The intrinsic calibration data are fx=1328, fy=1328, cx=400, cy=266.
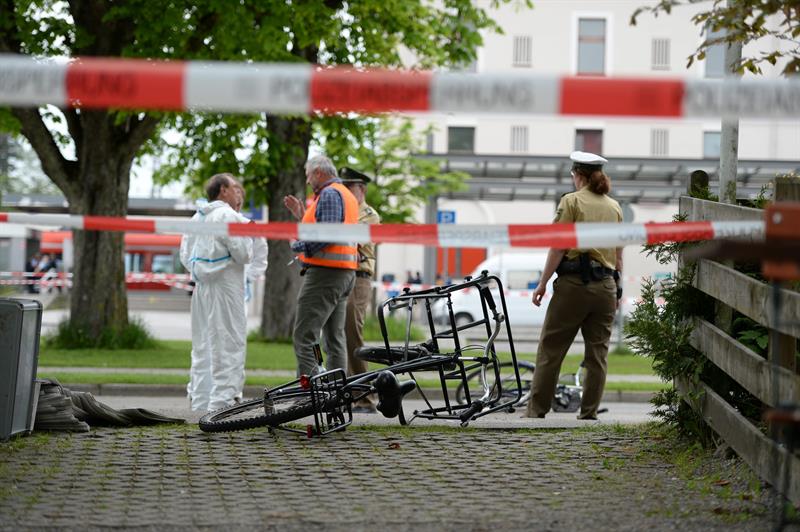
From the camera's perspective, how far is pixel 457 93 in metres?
4.77

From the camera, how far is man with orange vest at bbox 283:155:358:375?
365 inches

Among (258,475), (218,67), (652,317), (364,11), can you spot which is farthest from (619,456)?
(364,11)

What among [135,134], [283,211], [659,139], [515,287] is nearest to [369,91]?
[135,134]

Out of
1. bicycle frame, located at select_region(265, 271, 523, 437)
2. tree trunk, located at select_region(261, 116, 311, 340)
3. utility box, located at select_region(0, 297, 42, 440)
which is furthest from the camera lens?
tree trunk, located at select_region(261, 116, 311, 340)

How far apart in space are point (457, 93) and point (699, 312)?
307cm

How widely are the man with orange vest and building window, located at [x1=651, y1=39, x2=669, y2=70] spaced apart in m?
40.2

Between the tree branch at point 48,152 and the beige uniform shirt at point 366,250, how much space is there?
350 inches

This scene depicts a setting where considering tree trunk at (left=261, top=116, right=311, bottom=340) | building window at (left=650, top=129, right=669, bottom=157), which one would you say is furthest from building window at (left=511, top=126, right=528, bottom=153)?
tree trunk at (left=261, top=116, right=311, bottom=340)

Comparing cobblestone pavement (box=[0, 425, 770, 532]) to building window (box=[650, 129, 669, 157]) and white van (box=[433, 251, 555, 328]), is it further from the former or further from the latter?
building window (box=[650, 129, 669, 157])

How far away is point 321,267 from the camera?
30.6 ft

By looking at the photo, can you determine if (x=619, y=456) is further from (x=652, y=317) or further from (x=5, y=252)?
(x=5, y=252)

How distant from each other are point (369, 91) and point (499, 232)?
5.41ft

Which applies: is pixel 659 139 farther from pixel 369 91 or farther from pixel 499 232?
pixel 369 91

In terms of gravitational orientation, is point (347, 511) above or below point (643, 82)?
below
